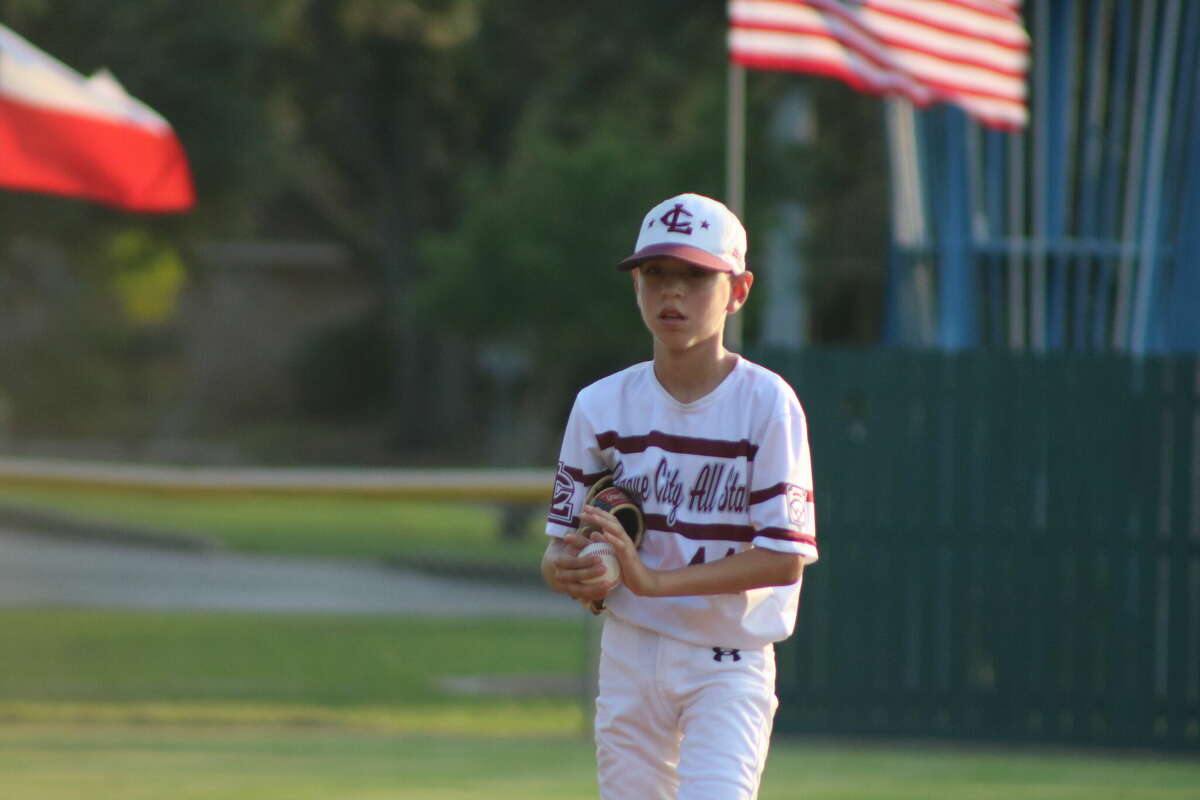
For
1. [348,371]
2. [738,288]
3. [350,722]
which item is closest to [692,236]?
[738,288]

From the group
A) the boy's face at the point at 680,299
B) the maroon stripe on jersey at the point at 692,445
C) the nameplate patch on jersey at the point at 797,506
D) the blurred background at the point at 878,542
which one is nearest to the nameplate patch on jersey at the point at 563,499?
the maroon stripe on jersey at the point at 692,445

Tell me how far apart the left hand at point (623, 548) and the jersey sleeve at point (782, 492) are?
10.3 inches

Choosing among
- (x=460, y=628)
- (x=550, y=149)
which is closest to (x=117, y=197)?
(x=460, y=628)

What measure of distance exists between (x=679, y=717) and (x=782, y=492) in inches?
22.7

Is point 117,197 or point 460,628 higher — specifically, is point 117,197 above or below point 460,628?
above

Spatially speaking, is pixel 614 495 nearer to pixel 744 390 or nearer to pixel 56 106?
pixel 744 390

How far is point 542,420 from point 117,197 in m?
31.7

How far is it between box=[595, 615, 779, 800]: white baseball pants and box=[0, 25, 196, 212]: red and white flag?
456cm

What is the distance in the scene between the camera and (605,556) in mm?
3947

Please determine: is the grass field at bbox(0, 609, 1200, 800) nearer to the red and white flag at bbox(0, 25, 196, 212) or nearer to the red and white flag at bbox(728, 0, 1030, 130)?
the red and white flag at bbox(0, 25, 196, 212)

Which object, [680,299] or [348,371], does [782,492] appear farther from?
[348,371]

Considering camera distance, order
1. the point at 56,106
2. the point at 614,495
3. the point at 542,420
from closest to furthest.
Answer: the point at 614,495
the point at 56,106
the point at 542,420

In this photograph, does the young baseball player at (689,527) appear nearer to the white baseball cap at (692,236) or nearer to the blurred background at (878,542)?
the white baseball cap at (692,236)

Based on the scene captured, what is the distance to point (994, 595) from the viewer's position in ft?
29.5
